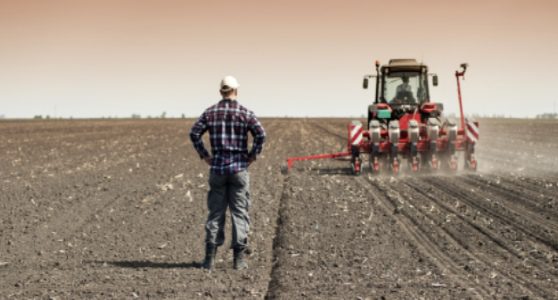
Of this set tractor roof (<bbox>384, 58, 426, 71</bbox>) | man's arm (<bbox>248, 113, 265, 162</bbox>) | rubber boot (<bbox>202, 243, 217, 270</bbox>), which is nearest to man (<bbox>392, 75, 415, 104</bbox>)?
tractor roof (<bbox>384, 58, 426, 71</bbox>)

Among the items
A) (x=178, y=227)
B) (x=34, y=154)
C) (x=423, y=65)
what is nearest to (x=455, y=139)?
(x=423, y=65)

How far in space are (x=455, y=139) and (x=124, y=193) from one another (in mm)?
→ 7729

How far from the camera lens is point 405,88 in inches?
760

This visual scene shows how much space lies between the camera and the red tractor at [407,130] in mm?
17250

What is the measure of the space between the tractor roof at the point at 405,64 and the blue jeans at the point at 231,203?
12.1m

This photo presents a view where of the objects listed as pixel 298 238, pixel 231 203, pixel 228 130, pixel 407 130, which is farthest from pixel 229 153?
pixel 407 130

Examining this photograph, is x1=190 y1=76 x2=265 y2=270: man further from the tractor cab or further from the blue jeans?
the tractor cab

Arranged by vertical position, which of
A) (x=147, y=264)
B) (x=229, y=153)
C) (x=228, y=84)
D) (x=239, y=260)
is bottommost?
(x=147, y=264)

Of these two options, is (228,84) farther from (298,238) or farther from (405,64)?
→ (405,64)

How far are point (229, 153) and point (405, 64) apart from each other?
12.4m

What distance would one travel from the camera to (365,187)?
1466 centimetres

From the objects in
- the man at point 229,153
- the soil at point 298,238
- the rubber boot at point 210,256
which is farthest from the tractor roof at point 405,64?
the rubber boot at point 210,256

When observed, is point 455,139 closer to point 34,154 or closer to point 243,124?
point 243,124

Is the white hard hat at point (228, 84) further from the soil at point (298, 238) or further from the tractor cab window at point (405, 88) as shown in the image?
the tractor cab window at point (405, 88)
